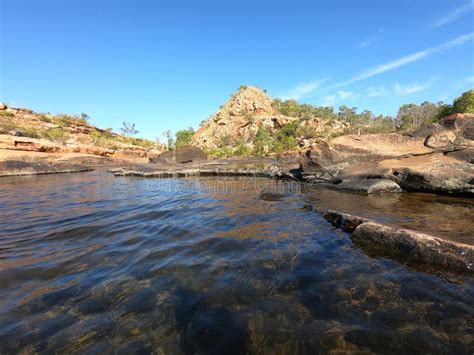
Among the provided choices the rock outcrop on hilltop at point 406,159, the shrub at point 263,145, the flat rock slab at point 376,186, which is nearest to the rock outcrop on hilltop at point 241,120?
the shrub at point 263,145

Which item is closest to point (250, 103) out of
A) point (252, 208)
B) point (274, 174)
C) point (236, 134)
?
point (236, 134)

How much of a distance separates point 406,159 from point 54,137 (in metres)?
59.3

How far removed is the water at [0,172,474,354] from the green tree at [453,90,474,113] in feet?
139

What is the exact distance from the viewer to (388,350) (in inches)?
89.4

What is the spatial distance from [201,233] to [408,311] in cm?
390

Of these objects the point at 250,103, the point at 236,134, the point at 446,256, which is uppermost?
the point at 250,103

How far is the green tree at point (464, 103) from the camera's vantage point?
3627cm

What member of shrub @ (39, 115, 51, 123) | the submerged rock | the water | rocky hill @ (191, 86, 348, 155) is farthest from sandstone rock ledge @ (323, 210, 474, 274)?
shrub @ (39, 115, 51, 123)

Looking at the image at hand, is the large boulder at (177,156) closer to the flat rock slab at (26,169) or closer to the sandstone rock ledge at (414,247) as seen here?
the flat rock slab at (26,169)

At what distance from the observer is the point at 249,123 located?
9888 cm

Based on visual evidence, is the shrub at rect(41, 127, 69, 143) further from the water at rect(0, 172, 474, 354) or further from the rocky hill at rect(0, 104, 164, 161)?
the water at rect(0, 172, 474, 354)

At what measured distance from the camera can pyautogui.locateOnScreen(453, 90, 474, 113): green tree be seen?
36272mm

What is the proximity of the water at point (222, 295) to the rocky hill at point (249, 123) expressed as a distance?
65062 mm

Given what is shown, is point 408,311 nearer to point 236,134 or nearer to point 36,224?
point 36,224
